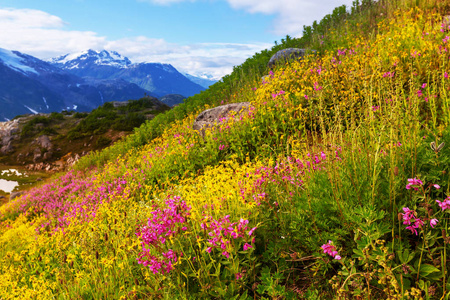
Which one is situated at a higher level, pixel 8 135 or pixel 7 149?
pixel 8 135

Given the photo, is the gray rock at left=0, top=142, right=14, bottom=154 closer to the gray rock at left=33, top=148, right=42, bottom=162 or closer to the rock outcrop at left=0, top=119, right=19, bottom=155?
the rock outcrop at left=0, top=119, right=19, bottom=155

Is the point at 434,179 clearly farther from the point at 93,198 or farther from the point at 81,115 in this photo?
the point at 81,115

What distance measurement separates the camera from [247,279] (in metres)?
2.61

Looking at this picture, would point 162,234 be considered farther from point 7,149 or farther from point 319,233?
point 7,149

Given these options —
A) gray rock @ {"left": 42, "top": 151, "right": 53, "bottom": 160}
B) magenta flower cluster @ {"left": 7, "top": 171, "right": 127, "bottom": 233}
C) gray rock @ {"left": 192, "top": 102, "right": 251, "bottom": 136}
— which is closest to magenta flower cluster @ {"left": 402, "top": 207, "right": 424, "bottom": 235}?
magenta flower cluster @ {"left": 7, "top": 171, "right": 127, "bottom": 233}

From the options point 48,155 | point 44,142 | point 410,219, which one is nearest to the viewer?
point 410,219

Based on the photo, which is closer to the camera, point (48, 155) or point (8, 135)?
point (48, 155)

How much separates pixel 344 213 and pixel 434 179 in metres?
0.87

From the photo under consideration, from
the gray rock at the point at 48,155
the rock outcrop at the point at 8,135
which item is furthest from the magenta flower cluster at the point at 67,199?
the rock outcrop at the point at 8,135

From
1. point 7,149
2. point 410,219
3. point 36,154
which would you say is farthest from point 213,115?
point 7,149

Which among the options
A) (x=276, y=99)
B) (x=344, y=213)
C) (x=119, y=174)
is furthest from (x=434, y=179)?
(x=119, y=174)

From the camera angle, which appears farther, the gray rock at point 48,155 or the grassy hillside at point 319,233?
the gray rock at point 48,155

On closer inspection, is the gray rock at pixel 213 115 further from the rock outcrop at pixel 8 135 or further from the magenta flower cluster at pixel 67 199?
the rock outcrop at pixel 8 135

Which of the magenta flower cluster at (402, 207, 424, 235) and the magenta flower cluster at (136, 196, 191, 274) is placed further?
the magenta flower cluster at (136, 196, 191, 274)
